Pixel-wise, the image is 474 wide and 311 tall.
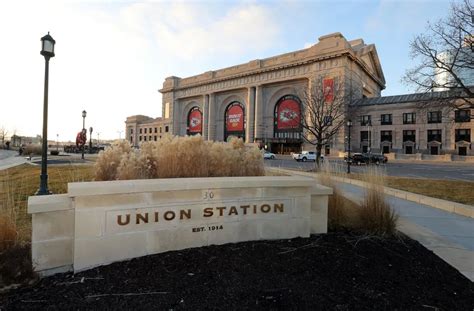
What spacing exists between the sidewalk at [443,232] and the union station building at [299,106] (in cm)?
3147

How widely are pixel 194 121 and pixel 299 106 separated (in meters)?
Result: 50.8

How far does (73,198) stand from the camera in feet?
10.1

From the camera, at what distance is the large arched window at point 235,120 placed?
78.7m

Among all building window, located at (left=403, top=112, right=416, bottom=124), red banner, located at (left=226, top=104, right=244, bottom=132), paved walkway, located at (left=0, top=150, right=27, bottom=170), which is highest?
red banner, located at (left=226, top=104, right=244, bottom=132)

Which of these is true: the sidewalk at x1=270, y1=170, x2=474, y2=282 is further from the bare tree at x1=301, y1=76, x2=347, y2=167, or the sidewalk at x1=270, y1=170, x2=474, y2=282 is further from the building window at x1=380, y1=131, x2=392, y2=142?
the building window at x1=380, y1=131, x2=392, y2=142

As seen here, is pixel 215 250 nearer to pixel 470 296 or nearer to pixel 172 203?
pixel 172 203

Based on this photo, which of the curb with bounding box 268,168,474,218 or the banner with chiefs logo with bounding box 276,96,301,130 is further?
the banner with chiefs logo with bounding box 276,96,301,130

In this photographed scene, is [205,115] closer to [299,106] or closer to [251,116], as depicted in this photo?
[251,116]

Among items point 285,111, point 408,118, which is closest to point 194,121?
point 285,111

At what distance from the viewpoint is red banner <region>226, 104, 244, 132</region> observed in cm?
7892

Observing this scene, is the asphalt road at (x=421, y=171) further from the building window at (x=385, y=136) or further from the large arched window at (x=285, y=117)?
the large arched window at (x=285, y=117)

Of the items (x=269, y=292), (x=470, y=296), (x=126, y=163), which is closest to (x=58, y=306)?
(x=269, y=292)

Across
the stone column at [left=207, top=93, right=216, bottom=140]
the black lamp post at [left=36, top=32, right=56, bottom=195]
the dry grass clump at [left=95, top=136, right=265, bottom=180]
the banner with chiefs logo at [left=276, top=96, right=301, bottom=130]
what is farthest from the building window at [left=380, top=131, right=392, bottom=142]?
the black lamp post at [left=36, top=32, right=56, bottom=195]

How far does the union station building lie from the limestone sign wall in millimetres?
34356
